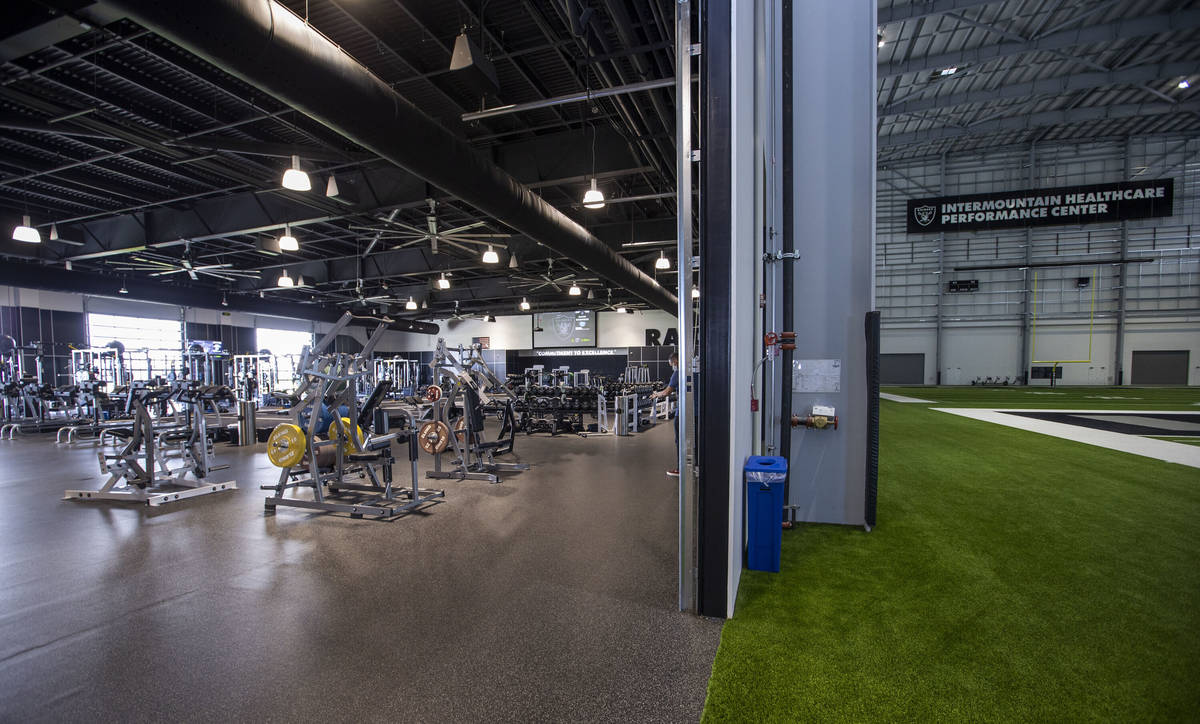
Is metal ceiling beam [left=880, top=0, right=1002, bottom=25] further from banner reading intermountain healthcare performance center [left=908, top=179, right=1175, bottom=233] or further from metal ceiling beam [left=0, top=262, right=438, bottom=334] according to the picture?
metal ceiling beam [left=0, top=262, right=438, bottom=334]

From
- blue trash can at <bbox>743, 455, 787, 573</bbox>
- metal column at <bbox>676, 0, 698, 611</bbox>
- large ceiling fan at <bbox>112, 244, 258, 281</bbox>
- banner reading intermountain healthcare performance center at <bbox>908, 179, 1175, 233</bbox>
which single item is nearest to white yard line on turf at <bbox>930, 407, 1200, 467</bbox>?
blue trash can at <bbox>743, 455, 787, 573</bbox>

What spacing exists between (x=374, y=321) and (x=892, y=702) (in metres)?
4.90

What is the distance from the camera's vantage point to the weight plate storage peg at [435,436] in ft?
19.6

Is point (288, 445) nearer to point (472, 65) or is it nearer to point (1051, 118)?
point (472, 65)

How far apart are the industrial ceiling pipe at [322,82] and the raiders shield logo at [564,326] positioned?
1637cm

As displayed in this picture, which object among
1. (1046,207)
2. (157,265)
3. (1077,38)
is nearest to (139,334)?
(157,265)

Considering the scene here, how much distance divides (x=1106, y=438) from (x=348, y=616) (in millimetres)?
9759

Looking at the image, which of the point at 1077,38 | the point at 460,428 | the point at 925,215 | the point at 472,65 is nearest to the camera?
the point at 472,65

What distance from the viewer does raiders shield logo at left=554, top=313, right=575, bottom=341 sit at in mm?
22547

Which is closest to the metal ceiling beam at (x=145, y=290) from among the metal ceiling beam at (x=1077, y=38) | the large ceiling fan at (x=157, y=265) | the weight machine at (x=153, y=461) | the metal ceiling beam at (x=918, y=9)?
the large ceiling fan at (x=157, y=265)

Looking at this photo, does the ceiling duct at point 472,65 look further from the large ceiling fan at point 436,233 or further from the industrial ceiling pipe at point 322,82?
the large ceiling fan at point 436,233

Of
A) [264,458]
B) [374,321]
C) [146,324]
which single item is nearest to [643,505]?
[374,321]

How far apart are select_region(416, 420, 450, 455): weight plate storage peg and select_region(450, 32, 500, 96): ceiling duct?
3717 millimetres

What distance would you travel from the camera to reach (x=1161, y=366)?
18.5m
